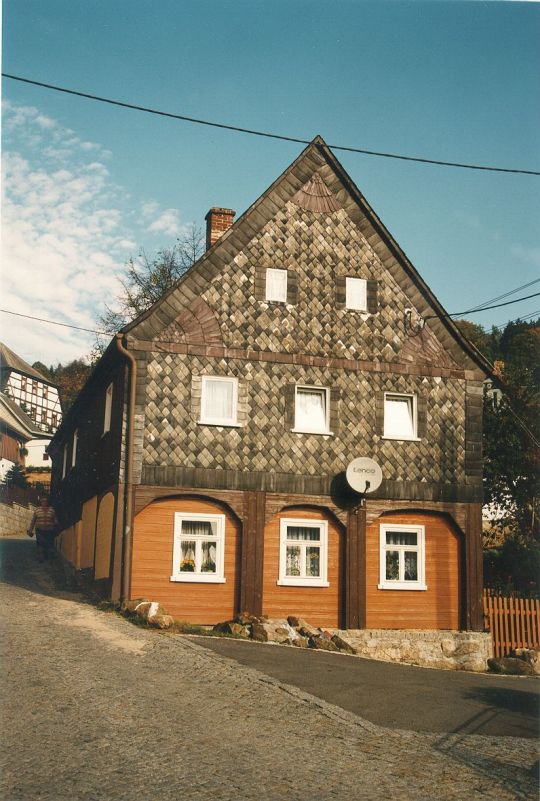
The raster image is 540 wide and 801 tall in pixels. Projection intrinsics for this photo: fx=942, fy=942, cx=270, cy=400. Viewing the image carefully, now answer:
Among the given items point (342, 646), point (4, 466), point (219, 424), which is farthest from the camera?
point (4, 466)

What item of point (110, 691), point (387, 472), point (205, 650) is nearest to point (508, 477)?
point (387, 472)

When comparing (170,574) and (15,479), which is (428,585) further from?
(15,479)

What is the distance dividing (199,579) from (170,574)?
0.70 m

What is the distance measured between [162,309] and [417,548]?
→ 882 centimetres

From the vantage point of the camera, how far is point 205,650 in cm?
1644

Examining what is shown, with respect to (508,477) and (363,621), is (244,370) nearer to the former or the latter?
(363,621)

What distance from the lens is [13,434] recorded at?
70.0 metres

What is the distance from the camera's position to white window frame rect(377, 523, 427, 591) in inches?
930

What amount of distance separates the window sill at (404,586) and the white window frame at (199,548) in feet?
13.5

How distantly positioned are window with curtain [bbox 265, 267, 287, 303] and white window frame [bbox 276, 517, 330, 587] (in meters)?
5.60

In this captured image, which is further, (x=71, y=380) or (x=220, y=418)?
(x=71, y=380)

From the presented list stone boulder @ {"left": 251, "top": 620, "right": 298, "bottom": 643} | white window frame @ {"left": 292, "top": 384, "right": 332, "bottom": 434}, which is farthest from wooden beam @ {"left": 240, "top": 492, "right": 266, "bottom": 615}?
white window frame @ {"left": 292, "top": 384, "right": 332, "bottom": 434}

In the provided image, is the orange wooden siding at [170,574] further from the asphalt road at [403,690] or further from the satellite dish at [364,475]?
the satellite dish at [364,475]

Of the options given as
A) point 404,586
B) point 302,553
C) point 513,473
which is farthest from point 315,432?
point 513,473
